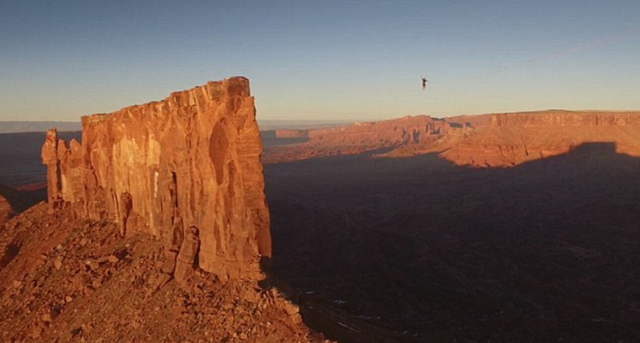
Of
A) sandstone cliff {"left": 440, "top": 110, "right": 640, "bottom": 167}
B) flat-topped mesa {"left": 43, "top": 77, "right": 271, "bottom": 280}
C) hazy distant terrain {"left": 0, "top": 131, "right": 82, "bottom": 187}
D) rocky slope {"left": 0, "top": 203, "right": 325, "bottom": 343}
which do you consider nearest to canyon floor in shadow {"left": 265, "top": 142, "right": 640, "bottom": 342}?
rocky slope {"left": 0, "top": 203, "right": 325, "bottom": 343}

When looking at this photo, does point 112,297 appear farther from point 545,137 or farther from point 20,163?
point 20,163

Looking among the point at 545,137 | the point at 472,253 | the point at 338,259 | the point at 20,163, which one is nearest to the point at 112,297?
the point at 338,259

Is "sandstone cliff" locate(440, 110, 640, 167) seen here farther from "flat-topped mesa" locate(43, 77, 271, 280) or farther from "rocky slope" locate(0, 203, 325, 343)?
"rocky slope" locate(0, 203, 325, 343)

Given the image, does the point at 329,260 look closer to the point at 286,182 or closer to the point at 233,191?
the point at 233,191

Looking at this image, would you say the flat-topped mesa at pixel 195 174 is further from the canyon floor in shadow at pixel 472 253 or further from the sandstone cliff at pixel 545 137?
the sandstone cliff at pixel 545 137

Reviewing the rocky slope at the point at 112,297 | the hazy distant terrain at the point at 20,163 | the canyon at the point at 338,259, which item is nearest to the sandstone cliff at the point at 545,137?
the canyon at the point at 338,259

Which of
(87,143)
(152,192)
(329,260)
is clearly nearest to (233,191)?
(152,192)
